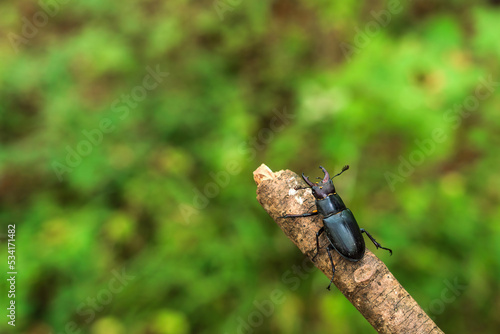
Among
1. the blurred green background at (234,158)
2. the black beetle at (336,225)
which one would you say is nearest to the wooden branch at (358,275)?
the black beetle at (336,225)

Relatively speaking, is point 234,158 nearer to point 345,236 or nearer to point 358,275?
point 345,236

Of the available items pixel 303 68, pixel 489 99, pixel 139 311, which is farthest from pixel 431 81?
pixel 139 311

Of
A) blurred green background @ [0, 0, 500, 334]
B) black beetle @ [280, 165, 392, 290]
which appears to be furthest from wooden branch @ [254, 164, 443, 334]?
blurred green background @ [0, 0, 500, 334]

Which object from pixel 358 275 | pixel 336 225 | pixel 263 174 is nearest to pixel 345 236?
pixel 336 225

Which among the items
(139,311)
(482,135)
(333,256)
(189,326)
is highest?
(333,256)

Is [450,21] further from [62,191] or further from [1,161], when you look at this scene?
[1,161]

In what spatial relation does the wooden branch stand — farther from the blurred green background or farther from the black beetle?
the blurred green background

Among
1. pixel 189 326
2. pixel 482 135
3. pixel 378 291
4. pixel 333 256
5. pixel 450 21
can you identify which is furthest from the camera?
pixel 450 21
